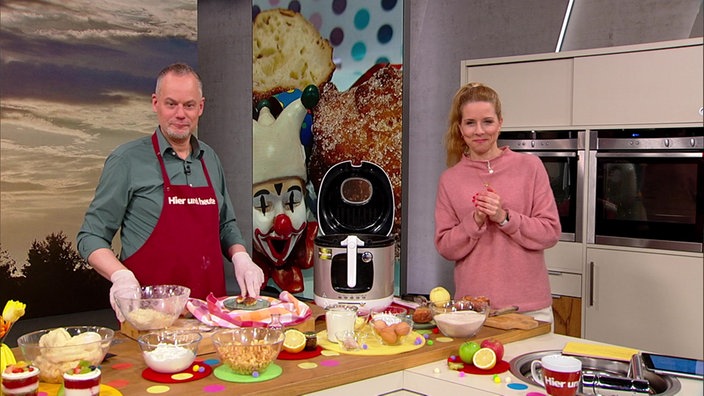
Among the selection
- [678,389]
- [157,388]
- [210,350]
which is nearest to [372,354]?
[210,350]

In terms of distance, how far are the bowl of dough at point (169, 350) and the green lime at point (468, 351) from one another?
72 cm

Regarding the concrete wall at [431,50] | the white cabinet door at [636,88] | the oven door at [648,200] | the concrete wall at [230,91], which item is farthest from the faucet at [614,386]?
the concrete wall at [230,91]

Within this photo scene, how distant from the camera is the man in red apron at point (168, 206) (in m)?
2.49

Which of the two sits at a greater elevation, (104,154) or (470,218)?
(104,154)

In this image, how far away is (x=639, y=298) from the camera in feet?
12.6

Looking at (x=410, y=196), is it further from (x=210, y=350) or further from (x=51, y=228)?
(x=210, y=350)

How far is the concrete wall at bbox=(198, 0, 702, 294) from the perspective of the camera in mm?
4621

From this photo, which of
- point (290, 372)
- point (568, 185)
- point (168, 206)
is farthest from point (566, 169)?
point (290, 372)

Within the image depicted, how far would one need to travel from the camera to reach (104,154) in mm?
5730

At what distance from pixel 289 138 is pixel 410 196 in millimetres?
1112

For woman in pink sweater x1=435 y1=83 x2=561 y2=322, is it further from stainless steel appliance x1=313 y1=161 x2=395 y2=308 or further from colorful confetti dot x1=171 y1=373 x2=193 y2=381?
colorful confetti dot x1=171 y1=373 x2=193 y2=381

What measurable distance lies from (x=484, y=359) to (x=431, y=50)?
158 inches

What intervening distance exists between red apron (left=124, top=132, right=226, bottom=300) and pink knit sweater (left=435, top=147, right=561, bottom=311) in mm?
901

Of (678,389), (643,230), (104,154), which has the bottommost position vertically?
(678,389)
